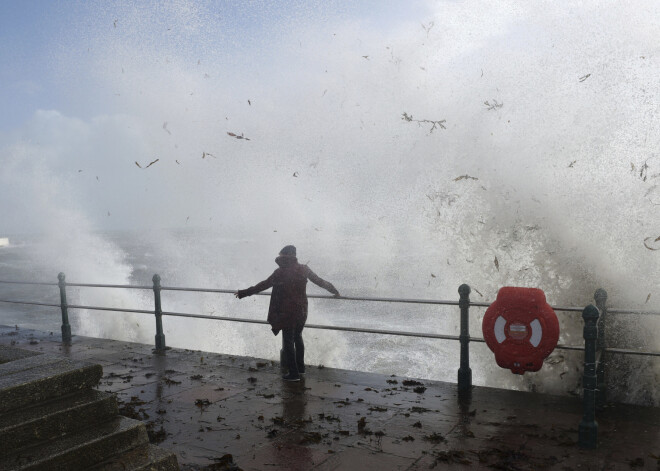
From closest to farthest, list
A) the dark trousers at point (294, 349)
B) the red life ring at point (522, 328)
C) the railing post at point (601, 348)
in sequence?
the red life ring at point (522, 328)
the railing post at point (601, 348)
the dark trousers at point (294, 349)

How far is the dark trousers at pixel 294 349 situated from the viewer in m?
6.55

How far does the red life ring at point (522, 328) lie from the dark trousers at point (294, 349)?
2.45 metres

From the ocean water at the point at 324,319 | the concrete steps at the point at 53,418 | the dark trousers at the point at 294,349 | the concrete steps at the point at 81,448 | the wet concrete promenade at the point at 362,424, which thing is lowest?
the ocean water at the point at 324,319

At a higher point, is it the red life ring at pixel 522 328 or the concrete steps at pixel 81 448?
the red life ring at pixel 522 328

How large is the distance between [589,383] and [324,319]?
28.2 metres

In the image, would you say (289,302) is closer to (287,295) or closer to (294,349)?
(287,295)

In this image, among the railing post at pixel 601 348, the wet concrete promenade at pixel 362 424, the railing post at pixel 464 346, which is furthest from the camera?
the railing post at pixel 464 346

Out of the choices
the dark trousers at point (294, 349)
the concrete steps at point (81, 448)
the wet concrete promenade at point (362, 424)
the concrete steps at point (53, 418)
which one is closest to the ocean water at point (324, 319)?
the wet concrete promenade at point (362, 424)

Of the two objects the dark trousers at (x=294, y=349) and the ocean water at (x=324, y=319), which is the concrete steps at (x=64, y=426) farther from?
the ocean water at (x=324, y=319)

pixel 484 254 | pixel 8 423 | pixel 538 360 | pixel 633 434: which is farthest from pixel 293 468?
pixel 484 254

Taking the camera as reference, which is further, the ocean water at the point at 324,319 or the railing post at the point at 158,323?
the ocean water at the point at 324,319

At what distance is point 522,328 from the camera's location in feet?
16.1

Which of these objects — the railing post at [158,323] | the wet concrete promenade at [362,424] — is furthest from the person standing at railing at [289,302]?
the railing post at [158,323]

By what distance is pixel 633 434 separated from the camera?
177 inches
